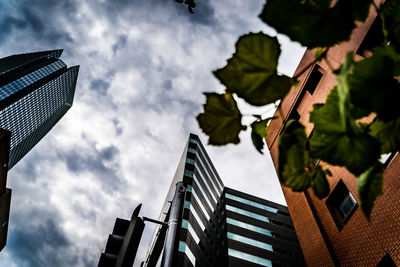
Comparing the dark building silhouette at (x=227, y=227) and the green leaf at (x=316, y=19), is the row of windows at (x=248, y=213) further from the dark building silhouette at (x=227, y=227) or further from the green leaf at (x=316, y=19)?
the green leaf at (x=316, y=19)

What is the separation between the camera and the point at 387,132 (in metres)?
0.80

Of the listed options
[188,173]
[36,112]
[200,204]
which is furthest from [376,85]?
[36,112]

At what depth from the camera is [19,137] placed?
110125 millimetres

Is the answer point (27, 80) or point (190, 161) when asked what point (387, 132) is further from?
point (27, 80)

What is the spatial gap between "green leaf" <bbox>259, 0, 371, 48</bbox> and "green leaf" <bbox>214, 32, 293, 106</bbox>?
10 cm

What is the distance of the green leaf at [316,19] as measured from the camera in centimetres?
58

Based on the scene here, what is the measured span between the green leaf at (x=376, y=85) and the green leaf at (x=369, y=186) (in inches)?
7.3

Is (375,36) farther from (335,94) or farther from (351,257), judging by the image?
(335,94)

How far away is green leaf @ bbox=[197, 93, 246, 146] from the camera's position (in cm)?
82

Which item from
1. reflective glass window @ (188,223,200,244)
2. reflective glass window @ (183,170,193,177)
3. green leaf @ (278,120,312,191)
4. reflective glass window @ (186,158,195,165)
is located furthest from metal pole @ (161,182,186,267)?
reflective glass window @ (186,158,195,165)

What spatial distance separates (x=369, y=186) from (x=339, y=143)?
16 centimetres

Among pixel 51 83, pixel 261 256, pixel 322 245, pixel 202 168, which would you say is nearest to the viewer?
pixel 322 245

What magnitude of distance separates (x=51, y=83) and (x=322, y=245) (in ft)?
458

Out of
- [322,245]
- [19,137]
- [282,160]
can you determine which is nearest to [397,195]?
[322,245]
